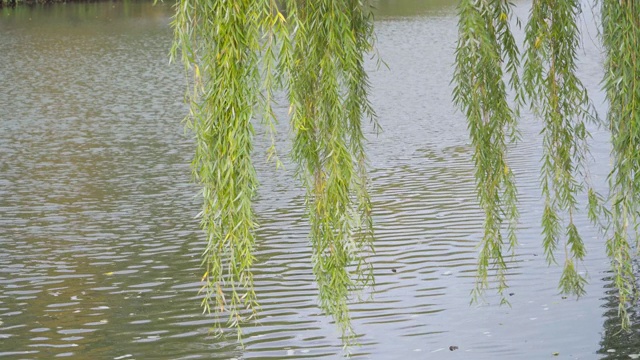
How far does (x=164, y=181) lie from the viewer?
40.6ft

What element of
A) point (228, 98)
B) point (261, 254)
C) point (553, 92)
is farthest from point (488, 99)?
point (261, 254)

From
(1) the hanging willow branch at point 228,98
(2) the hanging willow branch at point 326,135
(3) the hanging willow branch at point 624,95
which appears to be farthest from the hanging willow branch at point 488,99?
(1) the hanging willow branch at point 228,98

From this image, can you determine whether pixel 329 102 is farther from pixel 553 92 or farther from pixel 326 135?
pixel 553 92

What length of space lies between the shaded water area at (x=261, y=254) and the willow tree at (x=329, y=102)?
55 cm

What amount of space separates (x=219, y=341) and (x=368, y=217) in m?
2.36

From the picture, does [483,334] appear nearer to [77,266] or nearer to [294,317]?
[294,317]

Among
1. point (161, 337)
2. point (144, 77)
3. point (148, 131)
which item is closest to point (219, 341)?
point (161, 337)

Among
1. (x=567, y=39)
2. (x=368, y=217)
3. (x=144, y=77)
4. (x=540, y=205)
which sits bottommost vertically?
(x=144, y=77)

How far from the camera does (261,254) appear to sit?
904cm

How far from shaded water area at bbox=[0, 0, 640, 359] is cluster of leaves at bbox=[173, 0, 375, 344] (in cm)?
164

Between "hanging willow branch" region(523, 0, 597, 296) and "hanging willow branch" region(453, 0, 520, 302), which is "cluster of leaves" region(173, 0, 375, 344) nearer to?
"hanging willow branch" region(453, 0, 520, 302)

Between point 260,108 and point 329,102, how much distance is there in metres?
0.46

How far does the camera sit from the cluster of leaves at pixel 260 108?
3.59 metres

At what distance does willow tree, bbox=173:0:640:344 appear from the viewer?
3.61 m
